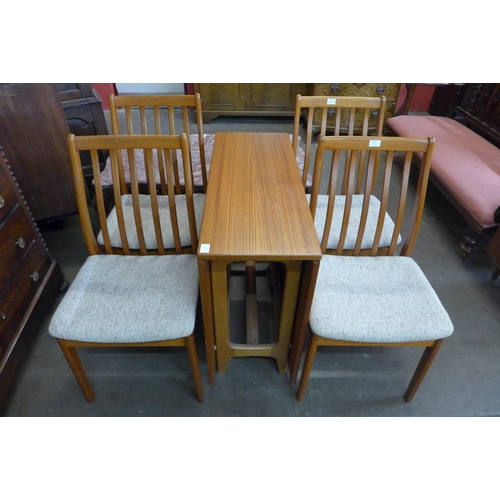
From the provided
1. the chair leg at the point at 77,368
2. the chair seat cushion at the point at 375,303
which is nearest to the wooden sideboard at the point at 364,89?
the chair seat cushion at the point at 375,303

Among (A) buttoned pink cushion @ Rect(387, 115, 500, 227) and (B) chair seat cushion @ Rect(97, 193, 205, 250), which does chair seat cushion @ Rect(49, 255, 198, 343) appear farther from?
(A) buttoned pink cushion @ Rect(387, 115, 500, 227)

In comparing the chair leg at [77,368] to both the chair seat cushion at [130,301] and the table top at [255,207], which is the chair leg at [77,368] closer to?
the chair seat cushion at [130,301]

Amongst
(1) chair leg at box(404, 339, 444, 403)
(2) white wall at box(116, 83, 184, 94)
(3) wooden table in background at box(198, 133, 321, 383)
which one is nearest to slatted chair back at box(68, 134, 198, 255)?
(3) wooden table in background at box(198, 133, 321, 383)

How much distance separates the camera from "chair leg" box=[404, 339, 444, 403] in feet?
3.95

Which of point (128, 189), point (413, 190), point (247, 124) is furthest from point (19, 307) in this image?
point (247, 124)

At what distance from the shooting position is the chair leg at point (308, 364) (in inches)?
46.9

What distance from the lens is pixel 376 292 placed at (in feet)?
4.08

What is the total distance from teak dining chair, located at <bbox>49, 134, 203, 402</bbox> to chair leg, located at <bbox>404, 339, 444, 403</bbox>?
836 millimetres

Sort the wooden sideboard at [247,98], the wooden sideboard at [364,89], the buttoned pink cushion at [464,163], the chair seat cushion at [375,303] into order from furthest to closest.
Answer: the wooden sideboard at [247,98] < the wooden sideboard at [364,89] < the buttoned pink cushion at [464,163] < the chair seat cushion at [375,303]

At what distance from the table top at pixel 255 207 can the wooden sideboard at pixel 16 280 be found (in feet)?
2.69

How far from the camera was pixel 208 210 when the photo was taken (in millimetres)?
1189

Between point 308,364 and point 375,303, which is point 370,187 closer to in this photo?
point 375,303

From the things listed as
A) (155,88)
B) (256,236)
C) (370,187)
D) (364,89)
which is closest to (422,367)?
(370,187)

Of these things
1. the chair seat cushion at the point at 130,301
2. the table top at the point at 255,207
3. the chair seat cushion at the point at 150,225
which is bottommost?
the chair seat cushion at the point at 130,301
